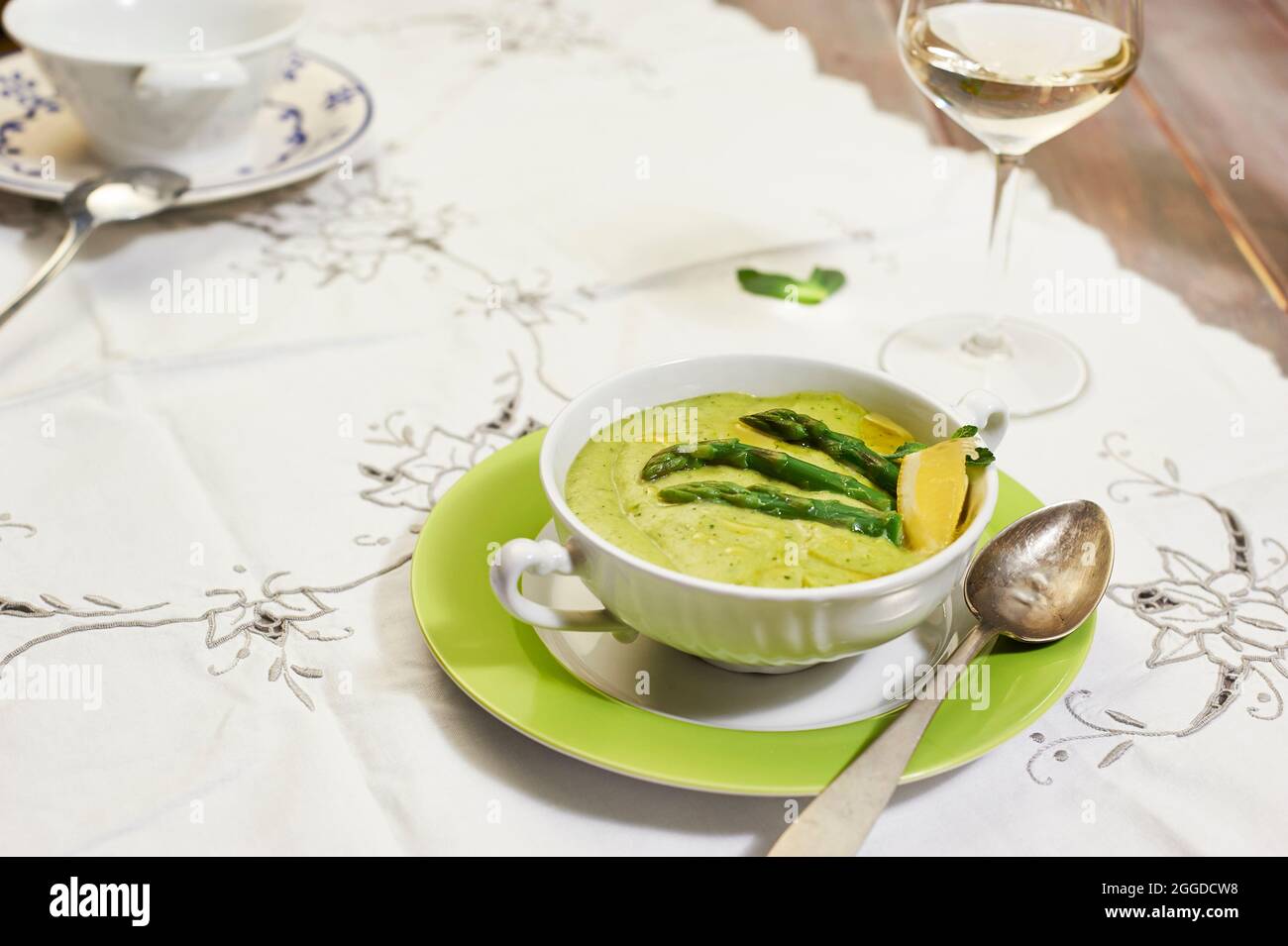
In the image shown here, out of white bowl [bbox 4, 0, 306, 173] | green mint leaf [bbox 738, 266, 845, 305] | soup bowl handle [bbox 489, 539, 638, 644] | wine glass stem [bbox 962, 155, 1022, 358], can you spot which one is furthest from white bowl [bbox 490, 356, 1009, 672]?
white bowl [bbox 4, 0, 306, 173]

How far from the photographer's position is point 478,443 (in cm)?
141

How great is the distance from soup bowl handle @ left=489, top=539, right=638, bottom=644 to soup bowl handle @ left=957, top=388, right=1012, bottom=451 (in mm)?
386

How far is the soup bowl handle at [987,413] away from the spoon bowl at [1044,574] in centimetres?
8

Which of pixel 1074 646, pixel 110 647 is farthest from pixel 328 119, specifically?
pixel 1074 646

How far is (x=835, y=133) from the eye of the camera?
2199 millimetres

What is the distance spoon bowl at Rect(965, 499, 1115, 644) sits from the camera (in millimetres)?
1013

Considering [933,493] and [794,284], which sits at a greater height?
[933,493]

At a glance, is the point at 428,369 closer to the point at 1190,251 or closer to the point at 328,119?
the point at 328,119

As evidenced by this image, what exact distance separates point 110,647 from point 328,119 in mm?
1201

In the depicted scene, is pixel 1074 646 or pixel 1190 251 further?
pixel 1190 251

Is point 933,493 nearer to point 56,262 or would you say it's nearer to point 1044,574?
point 1044,574

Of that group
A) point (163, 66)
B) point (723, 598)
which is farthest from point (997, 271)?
point (163, 66)

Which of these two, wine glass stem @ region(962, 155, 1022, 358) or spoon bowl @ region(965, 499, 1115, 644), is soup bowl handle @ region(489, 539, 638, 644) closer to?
spoon bowl @ region(965, 499, 1115, 644)

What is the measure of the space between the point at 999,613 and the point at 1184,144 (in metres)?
1.57
